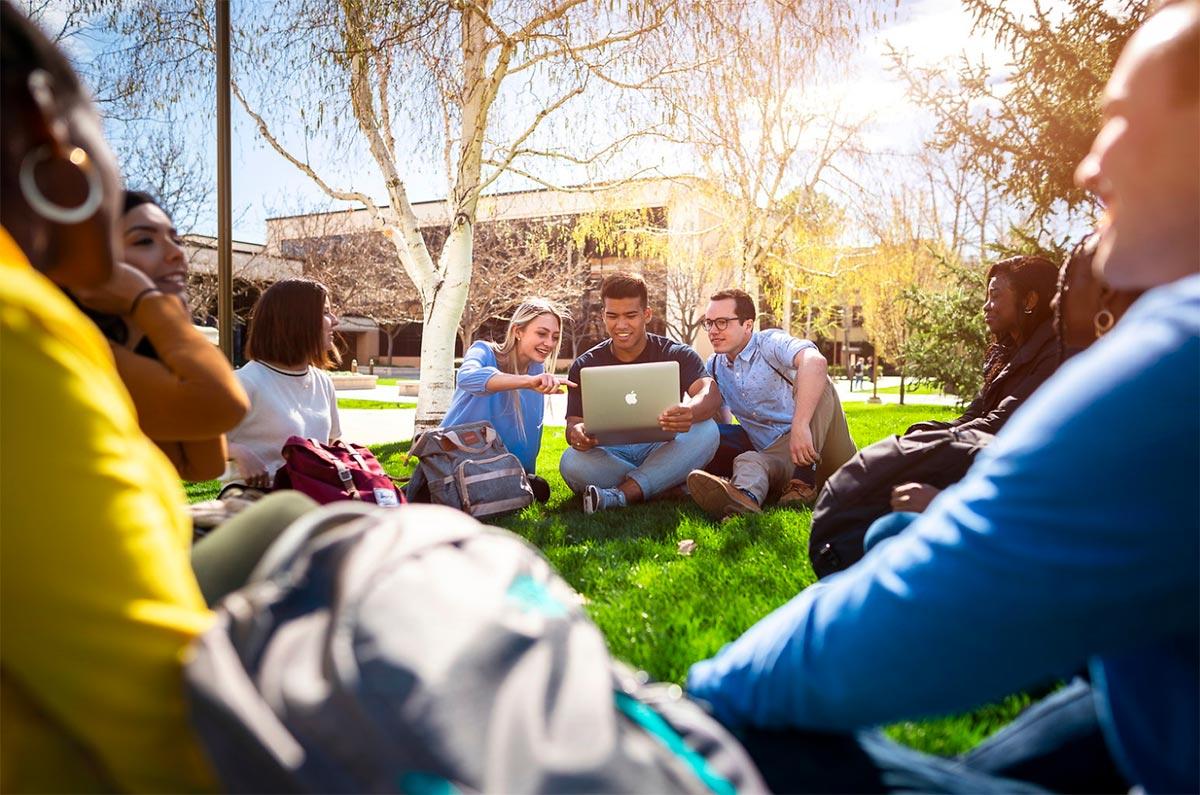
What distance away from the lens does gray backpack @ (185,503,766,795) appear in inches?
35.9

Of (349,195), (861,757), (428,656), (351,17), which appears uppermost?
(351,17)

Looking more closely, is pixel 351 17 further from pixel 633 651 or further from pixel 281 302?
pixel 633 651

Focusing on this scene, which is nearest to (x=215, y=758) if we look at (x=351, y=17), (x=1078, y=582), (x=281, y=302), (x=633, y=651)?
(x=1078, y=582)

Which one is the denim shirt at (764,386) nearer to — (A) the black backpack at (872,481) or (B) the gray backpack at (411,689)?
(A) the black backpack at (872,481)

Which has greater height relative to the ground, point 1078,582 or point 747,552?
point 1078,582

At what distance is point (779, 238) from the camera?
21.3 metres

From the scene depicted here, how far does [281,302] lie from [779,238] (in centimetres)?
1820

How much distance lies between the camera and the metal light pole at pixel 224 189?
269 inches

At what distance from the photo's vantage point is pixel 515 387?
629 centimetres

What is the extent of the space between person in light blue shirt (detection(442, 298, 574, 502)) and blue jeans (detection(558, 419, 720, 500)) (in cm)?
31

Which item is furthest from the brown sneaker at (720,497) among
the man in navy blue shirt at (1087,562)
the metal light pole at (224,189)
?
the man in navy blue shirt at (1087,562)

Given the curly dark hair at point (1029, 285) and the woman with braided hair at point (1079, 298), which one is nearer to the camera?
the woman with braided hair at point (1079, 298)

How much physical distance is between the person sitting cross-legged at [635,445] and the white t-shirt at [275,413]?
2.22 meters

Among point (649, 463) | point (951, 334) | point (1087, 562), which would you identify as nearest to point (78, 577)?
A: point (1087, 562)
